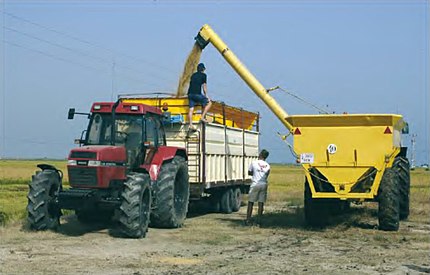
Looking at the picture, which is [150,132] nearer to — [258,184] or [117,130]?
[117,130]

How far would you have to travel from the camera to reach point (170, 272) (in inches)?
351

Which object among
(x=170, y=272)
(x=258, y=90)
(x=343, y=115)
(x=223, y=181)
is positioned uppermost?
(x=258, y=90)

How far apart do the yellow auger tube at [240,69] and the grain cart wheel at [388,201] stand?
22.7ft

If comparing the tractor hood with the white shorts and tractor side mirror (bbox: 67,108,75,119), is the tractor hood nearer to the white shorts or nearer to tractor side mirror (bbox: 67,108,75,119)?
tractor side mirror (bbox: 67,108,75,119)

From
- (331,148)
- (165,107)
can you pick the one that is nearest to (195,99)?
(165,107)

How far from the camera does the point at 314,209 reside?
14594 millimetres

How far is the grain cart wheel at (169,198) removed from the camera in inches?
533

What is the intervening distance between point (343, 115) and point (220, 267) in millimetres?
5953

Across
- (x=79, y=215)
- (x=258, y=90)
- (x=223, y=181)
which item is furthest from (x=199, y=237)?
(x=258, y=90)

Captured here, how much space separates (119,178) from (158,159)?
139 centimetres

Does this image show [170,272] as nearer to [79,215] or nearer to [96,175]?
[96,175]

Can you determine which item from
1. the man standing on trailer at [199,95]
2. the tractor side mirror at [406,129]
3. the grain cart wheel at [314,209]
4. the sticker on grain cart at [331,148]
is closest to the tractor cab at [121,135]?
the man standing on trailer at [199,95]

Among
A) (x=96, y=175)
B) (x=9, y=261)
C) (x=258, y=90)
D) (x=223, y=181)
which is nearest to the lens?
(x=9, y=261)

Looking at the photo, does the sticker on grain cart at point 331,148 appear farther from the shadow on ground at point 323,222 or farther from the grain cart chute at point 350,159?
the shadow on ground at point 323,222
